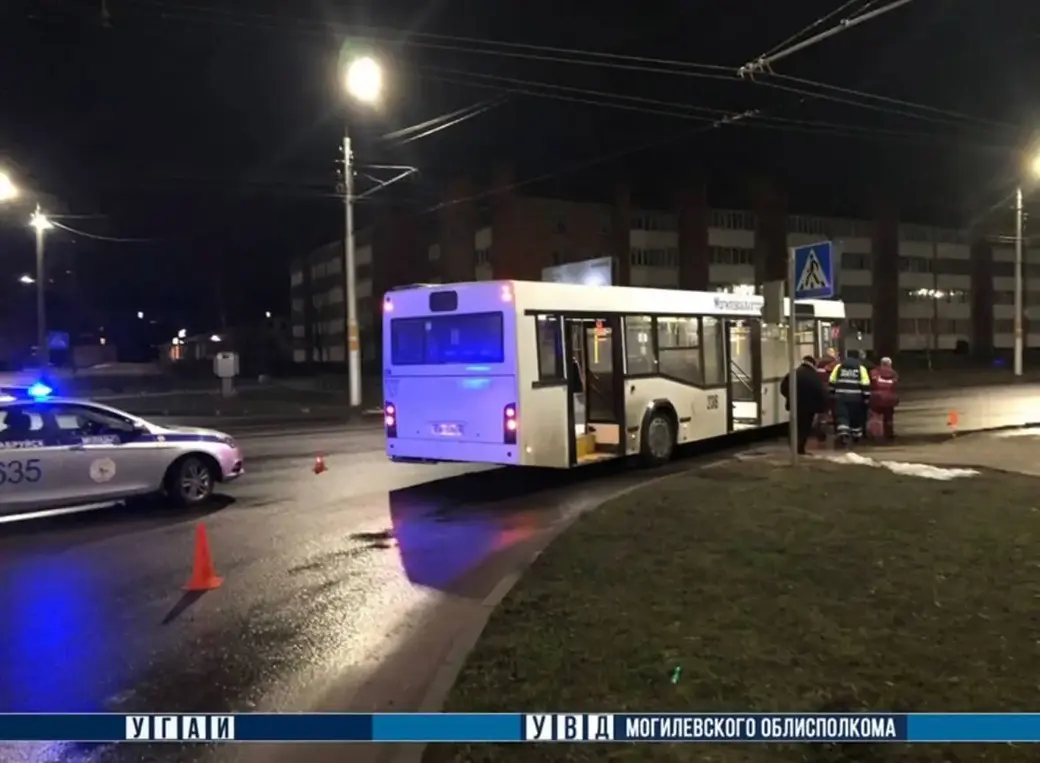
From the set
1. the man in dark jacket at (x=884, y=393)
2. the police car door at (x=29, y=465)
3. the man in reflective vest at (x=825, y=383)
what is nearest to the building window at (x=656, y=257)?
the man in reflective vest at (x=825, y=383)

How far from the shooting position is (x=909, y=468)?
13.1 m

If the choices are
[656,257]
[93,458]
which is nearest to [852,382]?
[93,458]

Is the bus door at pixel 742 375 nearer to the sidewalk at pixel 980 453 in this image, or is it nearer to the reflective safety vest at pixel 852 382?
the reflective safety vest at pixel 852 382

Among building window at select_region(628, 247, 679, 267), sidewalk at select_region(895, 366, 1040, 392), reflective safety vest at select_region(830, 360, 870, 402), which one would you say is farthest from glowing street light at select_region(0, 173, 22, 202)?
building window at select_region(628, 247, 679, 267)

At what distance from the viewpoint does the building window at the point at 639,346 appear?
1398cm

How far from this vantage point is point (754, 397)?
57.0 feet

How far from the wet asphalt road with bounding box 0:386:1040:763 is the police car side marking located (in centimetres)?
62

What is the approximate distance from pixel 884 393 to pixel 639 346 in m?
6.13

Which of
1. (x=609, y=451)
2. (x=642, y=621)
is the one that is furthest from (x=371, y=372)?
(x=642, y=621)

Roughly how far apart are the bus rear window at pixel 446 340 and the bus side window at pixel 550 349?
0.56 m

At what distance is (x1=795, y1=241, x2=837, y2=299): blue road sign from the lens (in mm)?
11648

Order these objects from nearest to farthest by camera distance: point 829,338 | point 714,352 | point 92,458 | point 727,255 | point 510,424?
point 92,458
point 510,424
point 714,352
point 829,338
point 727,255

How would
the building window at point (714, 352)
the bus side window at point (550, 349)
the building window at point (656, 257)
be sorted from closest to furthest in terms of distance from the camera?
the bus side window at point (550, 349) < the building window at point (714, 352) < the building window at point (656, 257)

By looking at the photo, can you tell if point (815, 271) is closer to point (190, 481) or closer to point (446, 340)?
point (446, 340)
